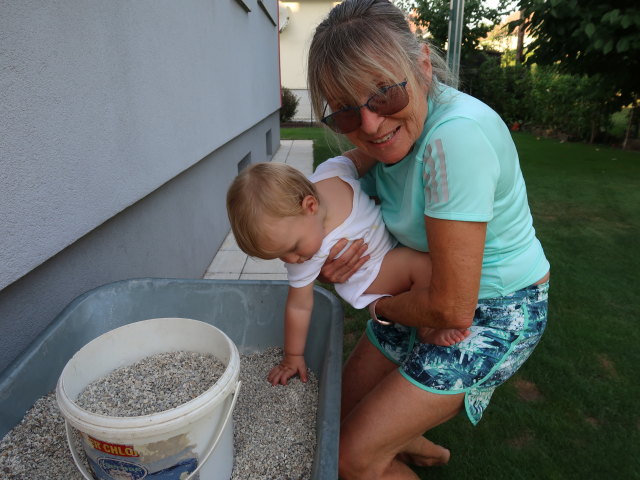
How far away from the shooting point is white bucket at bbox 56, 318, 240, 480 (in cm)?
88

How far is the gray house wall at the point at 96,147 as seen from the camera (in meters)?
1.25

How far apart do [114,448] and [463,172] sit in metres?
0.94

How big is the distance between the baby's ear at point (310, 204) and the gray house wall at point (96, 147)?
2.44 ft

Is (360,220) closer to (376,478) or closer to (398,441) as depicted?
(398,441)

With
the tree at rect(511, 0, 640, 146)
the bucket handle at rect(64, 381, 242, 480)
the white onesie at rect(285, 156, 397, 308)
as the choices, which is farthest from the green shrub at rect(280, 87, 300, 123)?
the bucket handle at rect(64, 381, 242, 480)

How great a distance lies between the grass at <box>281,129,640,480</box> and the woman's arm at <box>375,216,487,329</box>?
96cm

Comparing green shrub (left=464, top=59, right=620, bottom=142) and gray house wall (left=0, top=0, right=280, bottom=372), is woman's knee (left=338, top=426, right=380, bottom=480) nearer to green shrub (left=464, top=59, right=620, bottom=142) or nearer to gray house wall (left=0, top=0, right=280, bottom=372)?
gray house wall (left=0, top=0, right=280, bottom=372)

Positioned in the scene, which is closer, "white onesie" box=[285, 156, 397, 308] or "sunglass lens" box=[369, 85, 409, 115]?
"sunglass lens" box=[369, 85, 409, 115]

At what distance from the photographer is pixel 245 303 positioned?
1.65 metres

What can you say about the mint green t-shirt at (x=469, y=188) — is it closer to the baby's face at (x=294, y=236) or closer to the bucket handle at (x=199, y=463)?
the baby's face at (x=294, y=236)

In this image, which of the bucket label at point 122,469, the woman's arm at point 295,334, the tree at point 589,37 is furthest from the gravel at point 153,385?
the tree at point 589,37

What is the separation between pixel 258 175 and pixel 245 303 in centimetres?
51

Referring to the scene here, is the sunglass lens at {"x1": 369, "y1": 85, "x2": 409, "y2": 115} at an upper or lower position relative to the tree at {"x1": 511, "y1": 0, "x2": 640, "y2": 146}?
lower

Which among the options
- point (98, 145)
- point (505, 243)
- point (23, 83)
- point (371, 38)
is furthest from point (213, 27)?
point (505, 243)
